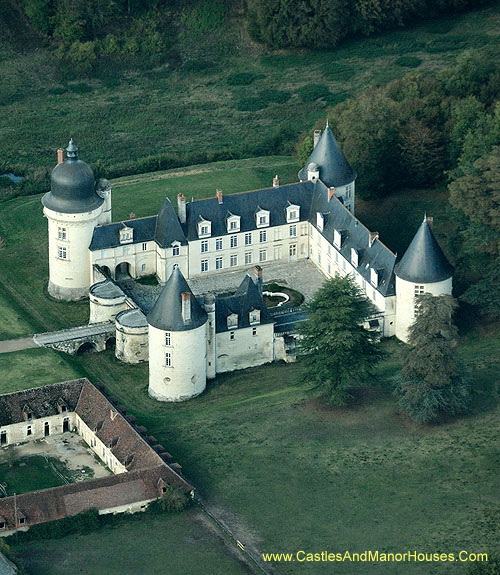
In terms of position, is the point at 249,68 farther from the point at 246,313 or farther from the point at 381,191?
the point at 246,313

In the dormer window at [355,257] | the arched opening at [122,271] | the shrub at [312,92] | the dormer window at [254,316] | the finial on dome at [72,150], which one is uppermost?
the finial on dome at [72,150]

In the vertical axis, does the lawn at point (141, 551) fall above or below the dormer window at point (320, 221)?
below

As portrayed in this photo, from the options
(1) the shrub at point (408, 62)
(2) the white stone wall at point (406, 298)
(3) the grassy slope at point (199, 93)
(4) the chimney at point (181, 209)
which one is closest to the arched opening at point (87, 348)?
(4) the chimney at point (181, 209)

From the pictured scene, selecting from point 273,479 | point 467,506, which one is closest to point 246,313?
point 273,479

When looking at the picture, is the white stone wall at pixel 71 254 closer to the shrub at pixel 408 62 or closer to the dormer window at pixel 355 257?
the dormer window at pixel 355 257

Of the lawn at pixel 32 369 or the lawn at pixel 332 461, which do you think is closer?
the lawn at pixel 332 461

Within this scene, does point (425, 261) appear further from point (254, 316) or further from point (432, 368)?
point (254, 316)

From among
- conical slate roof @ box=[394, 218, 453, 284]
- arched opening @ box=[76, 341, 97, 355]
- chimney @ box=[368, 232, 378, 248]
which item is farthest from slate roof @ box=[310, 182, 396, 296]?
arched opening @ box=[76, 341, 97, 355]
